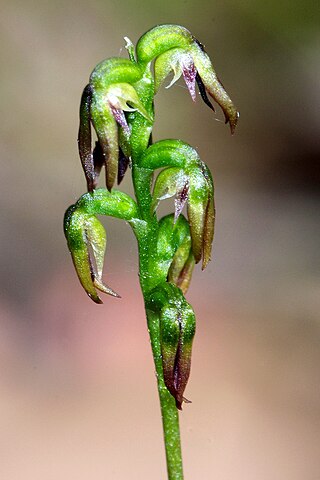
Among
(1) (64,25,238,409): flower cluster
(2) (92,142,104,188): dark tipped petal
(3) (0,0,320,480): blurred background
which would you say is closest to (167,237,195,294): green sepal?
(1) (64,25,238,409): flower cluster

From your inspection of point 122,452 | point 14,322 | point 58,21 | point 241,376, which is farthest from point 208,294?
point 58,21

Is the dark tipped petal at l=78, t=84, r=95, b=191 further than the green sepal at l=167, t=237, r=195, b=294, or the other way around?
the green sepal at l=167, t=237, r=195, b=294

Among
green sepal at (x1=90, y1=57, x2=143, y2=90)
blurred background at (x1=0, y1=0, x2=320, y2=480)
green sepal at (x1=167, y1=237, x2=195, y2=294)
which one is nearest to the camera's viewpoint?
green sepal at (x1=90, y1=57, x2=143, y2=90)

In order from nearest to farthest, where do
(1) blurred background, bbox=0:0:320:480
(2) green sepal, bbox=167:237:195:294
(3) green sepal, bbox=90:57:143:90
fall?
1. (3) green sepal, bbox=90:57:143:90
2. (2) green sepal, bbox=167:237:195:294
3. (1) blurred background, bbox=0:0:320:480

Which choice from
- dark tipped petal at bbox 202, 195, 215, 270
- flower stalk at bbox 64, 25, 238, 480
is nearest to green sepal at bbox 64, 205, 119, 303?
flower stalk at bbox 64, 25, 238, 480

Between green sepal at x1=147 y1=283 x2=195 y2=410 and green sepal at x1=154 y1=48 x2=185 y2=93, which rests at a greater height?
green sepal at x1=154 y1=48 x2=185 y2=93

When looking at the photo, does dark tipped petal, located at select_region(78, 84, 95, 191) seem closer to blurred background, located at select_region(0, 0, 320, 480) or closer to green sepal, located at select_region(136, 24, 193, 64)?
green sepal, located at select_region(136, 24, 193, 64)

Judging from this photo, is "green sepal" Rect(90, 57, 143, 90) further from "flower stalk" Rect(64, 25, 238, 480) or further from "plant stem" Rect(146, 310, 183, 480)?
"plant stem" Rect(146, 310, 183, 480)

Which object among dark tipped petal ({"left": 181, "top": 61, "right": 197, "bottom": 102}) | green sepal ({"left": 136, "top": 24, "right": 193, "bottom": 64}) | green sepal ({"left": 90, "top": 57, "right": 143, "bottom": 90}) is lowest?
green sepal ({"left": 90, "top": 57, "right": 143, "bottom": 90})
